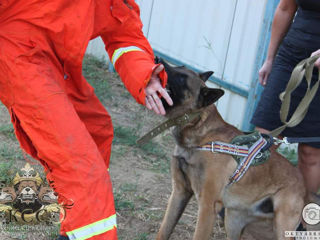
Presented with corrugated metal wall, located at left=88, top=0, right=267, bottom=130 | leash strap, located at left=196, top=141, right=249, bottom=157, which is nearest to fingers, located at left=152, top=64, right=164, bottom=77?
leash strap, located at left=196, top=141, right=249, bottom=157

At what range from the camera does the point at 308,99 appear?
3250 mm

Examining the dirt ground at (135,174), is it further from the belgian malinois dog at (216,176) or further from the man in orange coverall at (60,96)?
the man in orange coverall at (60,96)

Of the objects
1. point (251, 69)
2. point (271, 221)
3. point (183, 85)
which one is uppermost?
point (183, 85)

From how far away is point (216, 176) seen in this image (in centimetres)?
338

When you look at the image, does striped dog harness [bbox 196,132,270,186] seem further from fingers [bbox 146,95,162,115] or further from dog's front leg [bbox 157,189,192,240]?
fingers [bbox 146,95,162,115]

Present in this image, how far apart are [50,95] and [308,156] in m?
2.14

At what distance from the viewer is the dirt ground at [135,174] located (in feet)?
12.8

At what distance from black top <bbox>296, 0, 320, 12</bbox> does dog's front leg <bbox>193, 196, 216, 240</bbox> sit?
4.87 feet

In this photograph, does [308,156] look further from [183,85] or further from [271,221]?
[183,85]

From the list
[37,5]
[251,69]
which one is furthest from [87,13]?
[251,69]

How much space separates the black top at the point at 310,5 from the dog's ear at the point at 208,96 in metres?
0.84

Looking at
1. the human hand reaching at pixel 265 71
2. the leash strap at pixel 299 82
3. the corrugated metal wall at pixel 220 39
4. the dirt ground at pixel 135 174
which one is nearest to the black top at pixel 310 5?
the leash strap at pixel 299 82

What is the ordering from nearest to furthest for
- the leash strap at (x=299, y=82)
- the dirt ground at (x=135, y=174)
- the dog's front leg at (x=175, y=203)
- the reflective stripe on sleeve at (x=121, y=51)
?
the reflective stripe on sleeve at (x=121, y=51)
the leash strap at (x=299, y=82)
the dog's front leg at (x=175, y=203)
the dirt ground at (x=135, y=174)

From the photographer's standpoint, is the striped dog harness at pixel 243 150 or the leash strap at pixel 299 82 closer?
the leash strap at pixel 299 82
